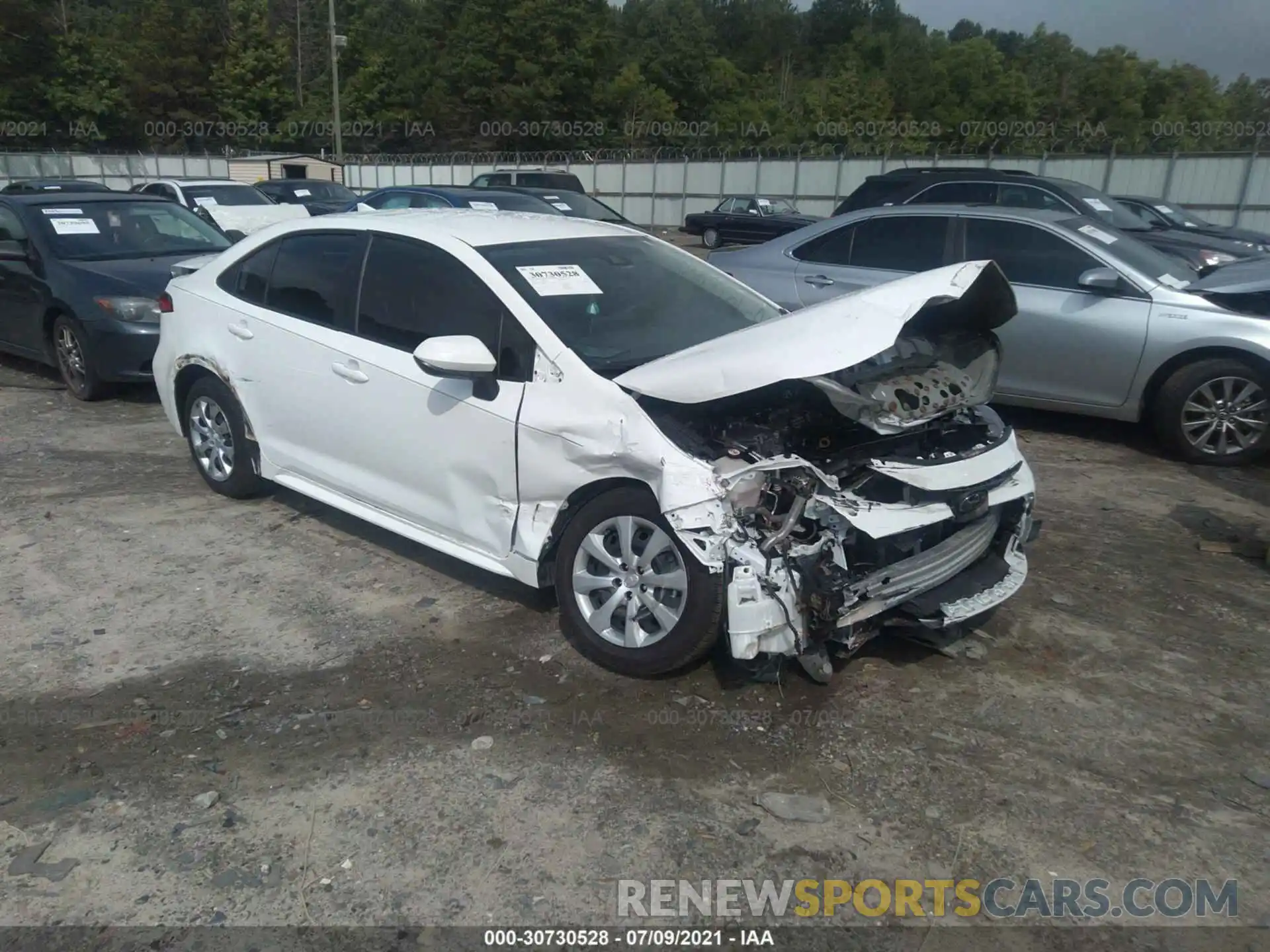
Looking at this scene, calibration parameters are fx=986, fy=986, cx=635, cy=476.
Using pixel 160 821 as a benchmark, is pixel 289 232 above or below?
above

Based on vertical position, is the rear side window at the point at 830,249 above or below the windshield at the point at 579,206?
above

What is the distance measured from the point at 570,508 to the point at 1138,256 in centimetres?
523

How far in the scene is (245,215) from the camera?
16.6 m

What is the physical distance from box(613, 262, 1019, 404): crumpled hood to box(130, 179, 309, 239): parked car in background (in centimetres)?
1396

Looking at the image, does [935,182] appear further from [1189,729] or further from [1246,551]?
[1189,729]

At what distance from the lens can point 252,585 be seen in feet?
15.7

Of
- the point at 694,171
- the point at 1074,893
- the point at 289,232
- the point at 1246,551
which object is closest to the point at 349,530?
the point at 289,232

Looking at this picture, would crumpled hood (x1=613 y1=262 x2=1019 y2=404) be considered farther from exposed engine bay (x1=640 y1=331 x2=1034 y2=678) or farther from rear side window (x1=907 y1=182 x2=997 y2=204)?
rear side window (x1=907 y1=182 x2=997 y2=204)

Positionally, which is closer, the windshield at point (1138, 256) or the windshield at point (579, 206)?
the windshield at point (1138, 256)

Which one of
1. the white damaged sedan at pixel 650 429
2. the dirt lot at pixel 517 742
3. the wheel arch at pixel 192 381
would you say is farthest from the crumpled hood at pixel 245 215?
the white damaged sedan at pixel 650 429

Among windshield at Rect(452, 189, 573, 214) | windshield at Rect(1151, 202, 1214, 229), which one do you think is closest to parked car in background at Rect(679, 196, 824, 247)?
windshield at Rect(1151, 202, 1214, 229)

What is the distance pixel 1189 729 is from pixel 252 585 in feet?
13.4

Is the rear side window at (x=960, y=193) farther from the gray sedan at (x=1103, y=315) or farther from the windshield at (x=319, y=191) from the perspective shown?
the windshield at (x=319, y=191)

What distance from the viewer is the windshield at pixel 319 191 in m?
20.3
